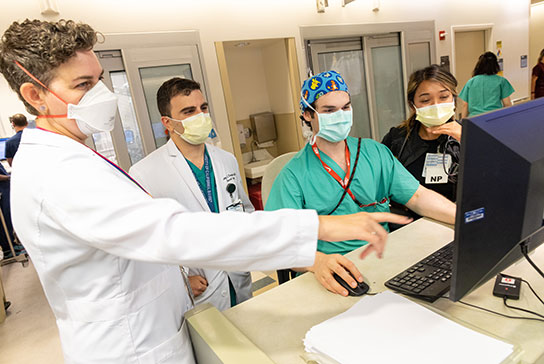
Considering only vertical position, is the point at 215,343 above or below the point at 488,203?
below

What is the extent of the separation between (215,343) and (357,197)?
900mm

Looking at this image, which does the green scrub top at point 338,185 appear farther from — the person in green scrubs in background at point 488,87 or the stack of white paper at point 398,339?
the person in green scrubs in background at point 488,87

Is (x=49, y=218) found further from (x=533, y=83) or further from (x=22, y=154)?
(x=533, y=83)

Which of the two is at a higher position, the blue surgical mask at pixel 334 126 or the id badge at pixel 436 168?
the blue surgical mask at pixel 334 126

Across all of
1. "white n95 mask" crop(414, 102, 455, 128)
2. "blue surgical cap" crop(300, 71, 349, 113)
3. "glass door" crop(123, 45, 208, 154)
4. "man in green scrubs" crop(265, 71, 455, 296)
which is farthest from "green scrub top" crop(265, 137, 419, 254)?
"glass door" crop(123, 45, 208, 154)

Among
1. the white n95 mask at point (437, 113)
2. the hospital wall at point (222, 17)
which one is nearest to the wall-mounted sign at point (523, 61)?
the hospital wall at point (222, 17)

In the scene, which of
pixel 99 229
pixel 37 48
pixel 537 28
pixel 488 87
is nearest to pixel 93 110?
pixel 37 48

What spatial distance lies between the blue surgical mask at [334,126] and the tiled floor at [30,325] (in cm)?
158

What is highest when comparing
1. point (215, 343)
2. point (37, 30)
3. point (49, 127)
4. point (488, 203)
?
point (37, 30)

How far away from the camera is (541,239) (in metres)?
0.73

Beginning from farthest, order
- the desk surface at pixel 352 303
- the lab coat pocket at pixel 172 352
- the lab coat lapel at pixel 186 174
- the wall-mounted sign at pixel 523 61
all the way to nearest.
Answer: the wall-mounted sign at pixel 523 61, the lab coat lapel at pixel 186 174, the lab coat pocket at pixel 172 352, the desk surface at pixel 352 303

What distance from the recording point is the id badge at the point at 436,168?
1.80 m

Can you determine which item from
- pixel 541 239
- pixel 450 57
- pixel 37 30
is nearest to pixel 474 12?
pixel 450 57

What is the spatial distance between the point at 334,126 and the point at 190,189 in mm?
752
